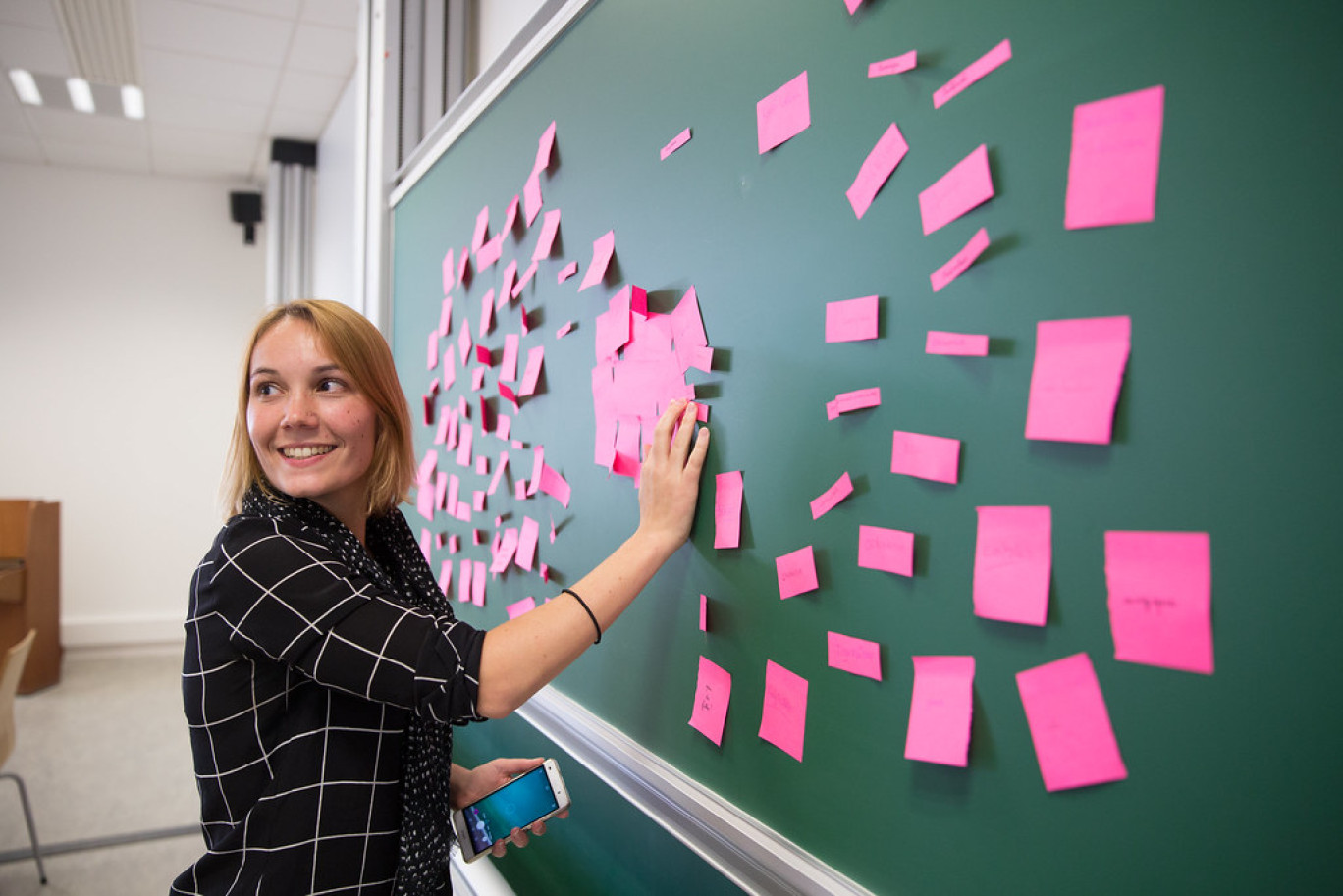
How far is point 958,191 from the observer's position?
25.2 inches

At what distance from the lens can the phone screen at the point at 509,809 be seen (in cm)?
107

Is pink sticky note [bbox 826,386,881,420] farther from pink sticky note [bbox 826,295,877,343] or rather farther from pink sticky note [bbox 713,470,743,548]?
pink sticky note [bbox 713,470,743,548]

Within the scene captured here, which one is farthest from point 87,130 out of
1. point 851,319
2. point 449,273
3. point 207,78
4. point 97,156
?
point 851,319

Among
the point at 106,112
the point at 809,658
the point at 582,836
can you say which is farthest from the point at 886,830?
the point at 106,112

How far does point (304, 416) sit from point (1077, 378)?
34.8 inches

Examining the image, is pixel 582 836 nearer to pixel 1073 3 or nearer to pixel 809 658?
pixel 809 658

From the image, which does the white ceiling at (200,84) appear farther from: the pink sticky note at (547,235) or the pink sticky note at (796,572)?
the pink sticky note at (796,572)

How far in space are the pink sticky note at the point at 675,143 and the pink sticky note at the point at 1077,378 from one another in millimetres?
537

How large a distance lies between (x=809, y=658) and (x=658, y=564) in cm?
21

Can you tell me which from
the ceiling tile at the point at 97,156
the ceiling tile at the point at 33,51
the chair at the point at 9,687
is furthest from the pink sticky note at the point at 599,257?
the ceiling tile at the point at 97,156

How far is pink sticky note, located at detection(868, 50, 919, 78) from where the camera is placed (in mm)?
677

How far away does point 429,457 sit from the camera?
6.12ft

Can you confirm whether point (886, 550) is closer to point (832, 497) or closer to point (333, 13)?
point (832, 497)

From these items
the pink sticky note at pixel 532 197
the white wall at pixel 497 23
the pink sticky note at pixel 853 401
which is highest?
the white wall at pixel 497 23
